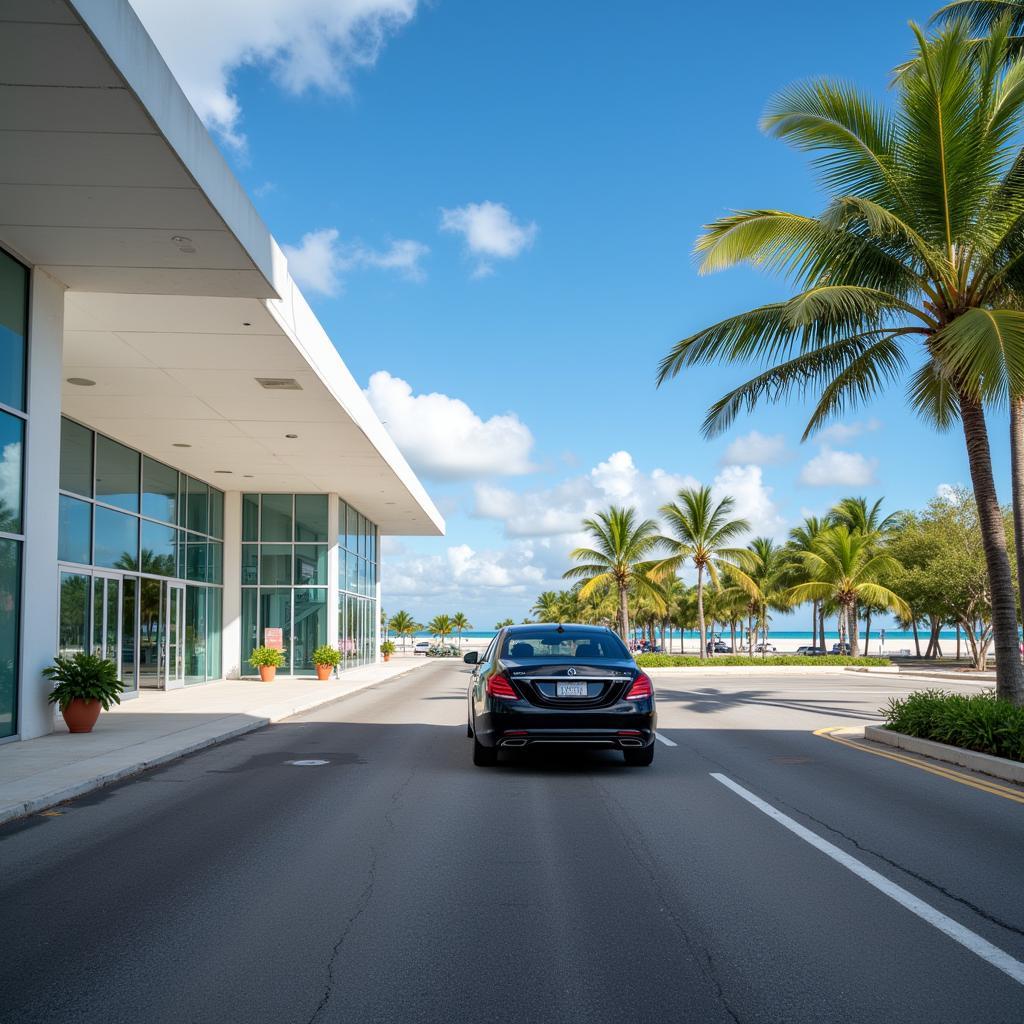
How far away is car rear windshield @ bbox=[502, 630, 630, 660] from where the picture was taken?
10.6m

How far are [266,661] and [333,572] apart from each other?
4.46 metres

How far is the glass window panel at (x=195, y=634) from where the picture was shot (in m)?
27.4

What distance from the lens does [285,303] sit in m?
14.5

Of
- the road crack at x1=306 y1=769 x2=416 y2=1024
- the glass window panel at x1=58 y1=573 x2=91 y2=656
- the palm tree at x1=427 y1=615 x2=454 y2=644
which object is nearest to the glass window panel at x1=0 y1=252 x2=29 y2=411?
the glass window panel at x1=58 y1=573 x2=91 y2=656

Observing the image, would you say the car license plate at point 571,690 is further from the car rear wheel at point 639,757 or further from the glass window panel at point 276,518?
the glass window panel at point 276,518

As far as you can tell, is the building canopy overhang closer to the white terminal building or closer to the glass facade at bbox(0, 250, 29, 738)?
the white terminal building

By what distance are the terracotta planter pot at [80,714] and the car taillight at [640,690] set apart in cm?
825

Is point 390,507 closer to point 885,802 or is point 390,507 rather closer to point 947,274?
point 947,274

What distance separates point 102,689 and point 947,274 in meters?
13.0

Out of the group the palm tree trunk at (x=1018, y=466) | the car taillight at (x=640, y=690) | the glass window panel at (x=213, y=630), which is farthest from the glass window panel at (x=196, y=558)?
the palm tree trunk at (x=1018, y=466)

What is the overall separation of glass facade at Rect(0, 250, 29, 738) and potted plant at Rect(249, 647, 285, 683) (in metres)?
16.0

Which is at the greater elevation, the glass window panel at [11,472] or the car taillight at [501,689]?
the glass window panel at [11,472]

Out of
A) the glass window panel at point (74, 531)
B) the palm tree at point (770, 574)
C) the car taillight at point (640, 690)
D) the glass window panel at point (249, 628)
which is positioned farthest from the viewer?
the palm tree at point (770, 574)

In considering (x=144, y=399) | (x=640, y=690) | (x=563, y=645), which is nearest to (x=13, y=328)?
(x=144, y=399)
